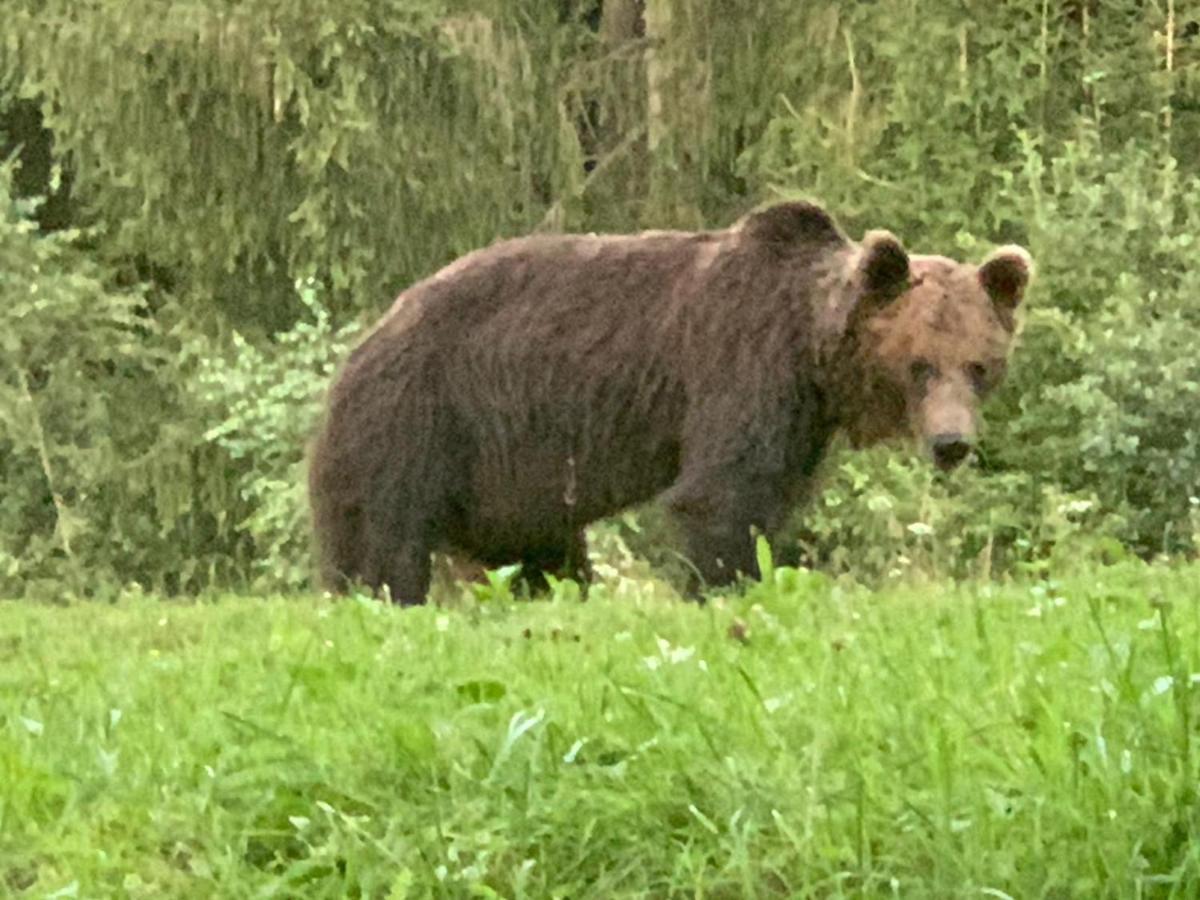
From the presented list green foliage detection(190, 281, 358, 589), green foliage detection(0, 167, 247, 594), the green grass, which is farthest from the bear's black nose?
green foliage detection(0, 167, 247, 594)

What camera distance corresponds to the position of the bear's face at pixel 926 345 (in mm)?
6824

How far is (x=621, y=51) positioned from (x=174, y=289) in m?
4.28

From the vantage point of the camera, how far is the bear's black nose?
22.2 feet

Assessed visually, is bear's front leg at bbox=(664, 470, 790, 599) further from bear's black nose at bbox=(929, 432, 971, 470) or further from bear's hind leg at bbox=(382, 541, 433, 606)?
bear's hind leg at bbox=(382, 541, 433, 606)

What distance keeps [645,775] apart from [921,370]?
3.94m

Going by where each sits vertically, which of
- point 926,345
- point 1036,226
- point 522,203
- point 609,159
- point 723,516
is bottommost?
point 723,516

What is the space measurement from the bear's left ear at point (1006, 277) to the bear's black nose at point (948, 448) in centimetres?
63

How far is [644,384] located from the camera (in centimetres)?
711

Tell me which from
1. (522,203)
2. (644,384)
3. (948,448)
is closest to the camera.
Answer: (948,448)

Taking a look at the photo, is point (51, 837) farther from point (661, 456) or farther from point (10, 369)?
point (10, 369)

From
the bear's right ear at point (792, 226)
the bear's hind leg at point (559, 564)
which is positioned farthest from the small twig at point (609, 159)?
the bear's right ear at point (792, 226)

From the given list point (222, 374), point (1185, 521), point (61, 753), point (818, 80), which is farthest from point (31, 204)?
point (61, 753)

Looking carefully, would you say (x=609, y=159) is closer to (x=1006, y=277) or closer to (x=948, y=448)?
(x=1006, y=277)

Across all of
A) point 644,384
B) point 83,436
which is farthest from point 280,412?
point 644,384
